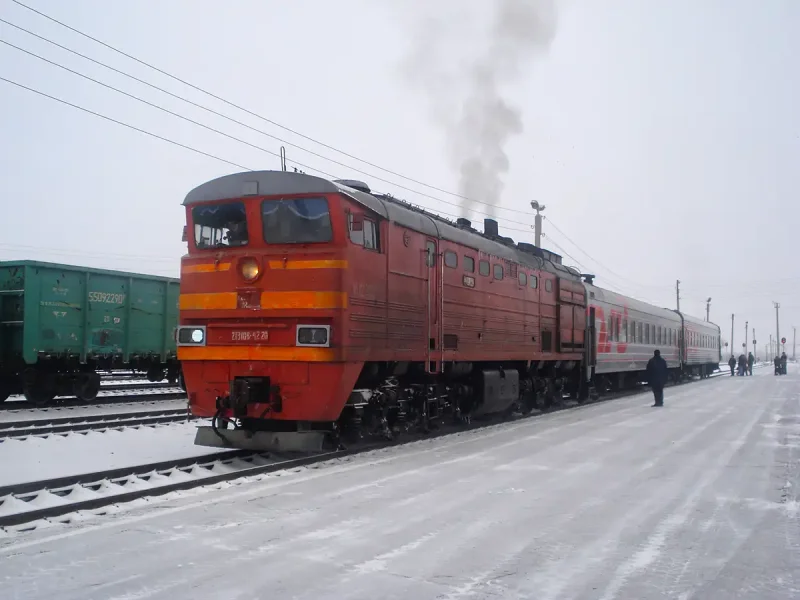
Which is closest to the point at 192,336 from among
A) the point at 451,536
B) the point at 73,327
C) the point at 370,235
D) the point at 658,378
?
the point at 370,235

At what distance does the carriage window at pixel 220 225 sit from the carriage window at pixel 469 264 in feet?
15.3

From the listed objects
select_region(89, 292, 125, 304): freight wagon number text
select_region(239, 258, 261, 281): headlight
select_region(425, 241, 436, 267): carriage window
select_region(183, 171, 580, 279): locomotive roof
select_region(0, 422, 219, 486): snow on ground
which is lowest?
select_region(0, 422, 219, 486): snow on ground

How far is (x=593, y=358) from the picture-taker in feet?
71.0

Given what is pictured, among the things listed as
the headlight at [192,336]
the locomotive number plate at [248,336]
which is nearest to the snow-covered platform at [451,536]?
the locomotive number plate at [248,336]

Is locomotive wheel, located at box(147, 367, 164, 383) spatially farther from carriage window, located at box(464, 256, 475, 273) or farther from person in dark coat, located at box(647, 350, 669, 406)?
person in dark coat, located at box(647, 350, 669, 406)

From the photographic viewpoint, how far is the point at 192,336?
10.3 m

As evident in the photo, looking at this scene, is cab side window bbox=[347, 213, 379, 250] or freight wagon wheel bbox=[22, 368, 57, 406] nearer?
cab side window bbox=[347, 213, 379, 250]

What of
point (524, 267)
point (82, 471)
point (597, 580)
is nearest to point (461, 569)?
point (597, 580)

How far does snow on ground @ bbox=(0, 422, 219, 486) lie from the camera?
8.93 metres

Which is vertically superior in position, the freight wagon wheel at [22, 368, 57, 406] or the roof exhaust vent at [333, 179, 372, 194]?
the roof exhaust vent at [333, 179, 372, 194]

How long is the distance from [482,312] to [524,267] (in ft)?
10.1

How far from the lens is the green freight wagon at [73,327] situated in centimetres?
1762

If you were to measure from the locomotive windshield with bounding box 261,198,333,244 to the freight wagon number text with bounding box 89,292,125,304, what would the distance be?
1092 cm

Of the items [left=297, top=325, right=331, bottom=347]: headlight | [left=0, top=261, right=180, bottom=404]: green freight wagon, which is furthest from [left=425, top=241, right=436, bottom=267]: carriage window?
[left=0, top=261, right=180, bottom=404]: green freight wagon
